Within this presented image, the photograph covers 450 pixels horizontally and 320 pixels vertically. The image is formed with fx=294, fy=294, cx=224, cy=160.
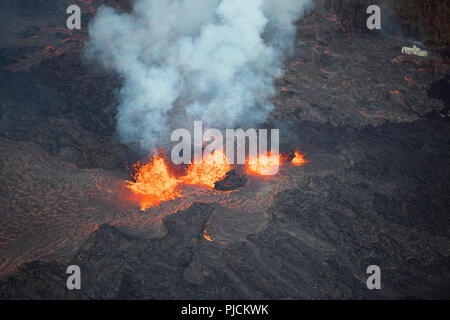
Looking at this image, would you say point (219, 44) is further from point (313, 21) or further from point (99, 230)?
point (99, 230)

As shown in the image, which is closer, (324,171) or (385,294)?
(385,294)

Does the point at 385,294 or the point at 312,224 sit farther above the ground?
the point at 312,224

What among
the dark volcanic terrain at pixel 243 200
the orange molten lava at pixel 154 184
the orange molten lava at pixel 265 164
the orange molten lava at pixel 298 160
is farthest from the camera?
the orange molten lava at pixel 298 160

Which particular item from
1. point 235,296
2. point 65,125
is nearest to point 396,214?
point 235,296

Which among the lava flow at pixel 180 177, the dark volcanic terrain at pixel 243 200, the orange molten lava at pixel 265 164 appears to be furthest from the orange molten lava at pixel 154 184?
the orange molten lava at pixel 265 164

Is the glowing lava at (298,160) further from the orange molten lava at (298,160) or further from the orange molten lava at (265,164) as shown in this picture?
the orange molten lava at (265,164)

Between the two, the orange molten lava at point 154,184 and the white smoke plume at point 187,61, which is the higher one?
the white smoke plume at point 187,61

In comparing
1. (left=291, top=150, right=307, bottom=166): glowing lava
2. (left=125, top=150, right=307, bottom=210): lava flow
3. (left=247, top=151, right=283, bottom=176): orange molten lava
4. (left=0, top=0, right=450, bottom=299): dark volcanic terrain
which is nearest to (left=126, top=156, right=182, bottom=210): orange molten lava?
(left=125, top=150, right=307, bottom=210): lava flow
